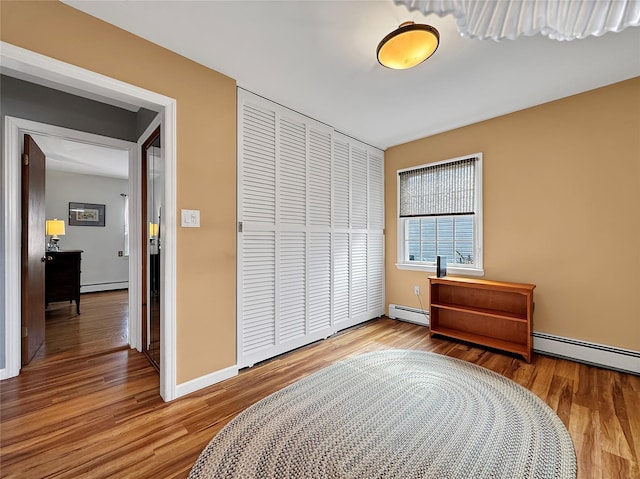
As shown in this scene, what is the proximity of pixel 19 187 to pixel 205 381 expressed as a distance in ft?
7.53

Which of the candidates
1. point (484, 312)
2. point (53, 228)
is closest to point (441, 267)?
point (484, 312)

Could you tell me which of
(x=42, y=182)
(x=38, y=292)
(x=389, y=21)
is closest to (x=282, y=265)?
(x=389, y=21)

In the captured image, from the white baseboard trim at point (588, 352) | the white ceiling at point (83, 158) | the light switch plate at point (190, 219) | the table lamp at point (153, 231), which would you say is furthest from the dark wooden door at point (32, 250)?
the white baseboard trim at point (588, 352)

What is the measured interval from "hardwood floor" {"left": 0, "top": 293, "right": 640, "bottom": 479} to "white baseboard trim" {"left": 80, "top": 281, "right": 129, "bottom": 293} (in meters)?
3.27

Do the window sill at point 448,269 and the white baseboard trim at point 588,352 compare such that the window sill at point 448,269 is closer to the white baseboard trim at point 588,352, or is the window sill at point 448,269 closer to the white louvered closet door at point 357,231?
the white louvered closet door at point 357,231

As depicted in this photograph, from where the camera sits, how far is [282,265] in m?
2.70

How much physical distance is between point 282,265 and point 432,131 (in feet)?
8.35

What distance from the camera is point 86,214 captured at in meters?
5.75

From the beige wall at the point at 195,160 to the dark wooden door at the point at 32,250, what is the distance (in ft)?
4.89

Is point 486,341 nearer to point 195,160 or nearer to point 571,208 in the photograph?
point 571,208

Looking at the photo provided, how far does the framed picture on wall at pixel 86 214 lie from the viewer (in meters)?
5.58

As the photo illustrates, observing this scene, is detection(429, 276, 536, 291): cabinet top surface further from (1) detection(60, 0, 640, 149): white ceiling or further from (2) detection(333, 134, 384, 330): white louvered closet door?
(1) detection(60, 0, 640, 149): white ceiling

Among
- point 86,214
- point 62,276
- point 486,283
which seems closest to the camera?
point 486,283

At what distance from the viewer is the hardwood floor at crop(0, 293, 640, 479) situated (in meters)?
1.41
